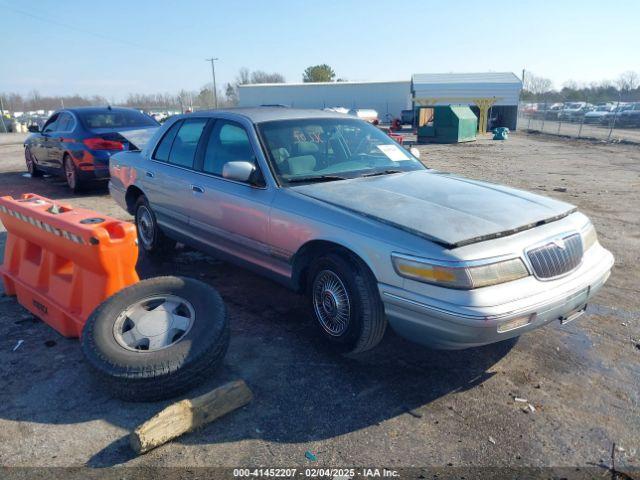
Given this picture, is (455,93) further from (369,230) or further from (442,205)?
(369,230)

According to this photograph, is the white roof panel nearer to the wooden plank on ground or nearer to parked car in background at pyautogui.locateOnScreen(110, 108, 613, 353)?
parked car in background at pyautogui.locateOnScreen(110, 108, 613, 353)

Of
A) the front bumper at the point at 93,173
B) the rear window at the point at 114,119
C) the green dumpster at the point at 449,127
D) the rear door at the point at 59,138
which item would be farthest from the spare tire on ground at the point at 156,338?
the green dumpster at the point at 449,127

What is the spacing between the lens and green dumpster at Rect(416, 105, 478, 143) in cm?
2391

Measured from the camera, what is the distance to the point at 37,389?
3279 millimetres

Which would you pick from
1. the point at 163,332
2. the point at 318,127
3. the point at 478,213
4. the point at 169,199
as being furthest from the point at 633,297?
the point at 169,199

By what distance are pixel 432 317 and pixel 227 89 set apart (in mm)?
90274

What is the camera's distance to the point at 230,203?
4332 mm

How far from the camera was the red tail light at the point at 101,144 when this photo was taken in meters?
9.23

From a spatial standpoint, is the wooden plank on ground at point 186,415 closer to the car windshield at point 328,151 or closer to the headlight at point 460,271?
the headlight at point 460,271

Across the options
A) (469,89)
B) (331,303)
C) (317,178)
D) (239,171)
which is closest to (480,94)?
(469,89)

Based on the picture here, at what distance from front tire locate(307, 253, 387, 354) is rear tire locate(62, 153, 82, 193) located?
7395 mm

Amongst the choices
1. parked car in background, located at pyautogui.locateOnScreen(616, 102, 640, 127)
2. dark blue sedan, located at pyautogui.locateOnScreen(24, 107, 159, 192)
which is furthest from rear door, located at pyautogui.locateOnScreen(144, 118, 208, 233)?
parked car in background, located at pyautogui.locateOnScreen(616, 102, 640, 127)

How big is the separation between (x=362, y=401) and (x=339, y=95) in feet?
172

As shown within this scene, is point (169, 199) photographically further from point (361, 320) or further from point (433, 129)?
point (433, 129)
